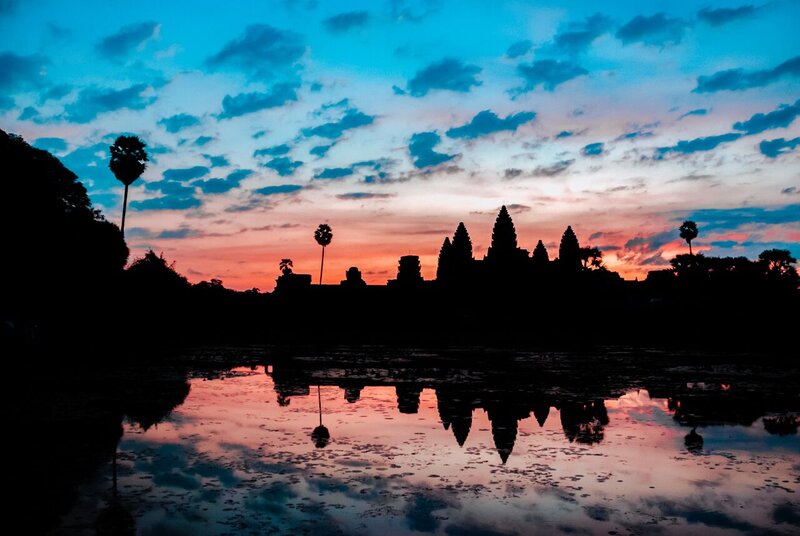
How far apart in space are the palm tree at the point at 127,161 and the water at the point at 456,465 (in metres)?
44.5

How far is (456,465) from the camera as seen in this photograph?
992cm

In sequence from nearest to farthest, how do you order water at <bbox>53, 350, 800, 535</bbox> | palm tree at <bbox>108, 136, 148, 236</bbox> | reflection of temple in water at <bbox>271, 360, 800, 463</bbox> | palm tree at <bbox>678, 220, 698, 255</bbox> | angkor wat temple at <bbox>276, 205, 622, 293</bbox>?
water at <bbox>53, 350, 800, 535</bbox> → reflection of temple in water at <bbox>271, 360, 800, 463</bbox> → palm tree at <bbox>108, 136, 148, 236</bbox> → angkor wat temple at <bbox>276, 205, 622, 293</bbox> → palm tree at <bbox>678, 220, 698, 255</bbox>

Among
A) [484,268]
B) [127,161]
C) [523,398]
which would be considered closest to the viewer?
[523,398]

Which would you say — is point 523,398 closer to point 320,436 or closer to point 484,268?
point 320,436

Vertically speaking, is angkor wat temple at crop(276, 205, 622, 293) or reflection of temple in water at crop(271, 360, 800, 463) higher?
angkor wat temple at crop(276, 205, 622, 293)

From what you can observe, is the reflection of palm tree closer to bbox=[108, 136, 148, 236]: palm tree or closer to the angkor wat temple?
bbox=[108, 136, 148, 236]: palm tree

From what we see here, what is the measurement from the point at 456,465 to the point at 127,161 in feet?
181

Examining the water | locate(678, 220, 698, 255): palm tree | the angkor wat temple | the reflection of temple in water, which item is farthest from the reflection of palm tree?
locate(678, 220, 698, 255): palm tree

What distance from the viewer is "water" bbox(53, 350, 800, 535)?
7.32 m

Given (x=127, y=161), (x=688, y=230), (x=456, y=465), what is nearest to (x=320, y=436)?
(x=456, y=465)

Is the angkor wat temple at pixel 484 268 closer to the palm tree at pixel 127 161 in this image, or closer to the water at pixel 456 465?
the palm tree at pixel 127 161

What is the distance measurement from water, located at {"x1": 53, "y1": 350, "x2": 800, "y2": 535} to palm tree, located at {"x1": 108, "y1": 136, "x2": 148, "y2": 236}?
44.5m

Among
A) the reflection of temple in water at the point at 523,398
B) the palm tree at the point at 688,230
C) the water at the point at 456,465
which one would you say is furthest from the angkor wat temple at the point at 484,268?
the water at the point at 456,465

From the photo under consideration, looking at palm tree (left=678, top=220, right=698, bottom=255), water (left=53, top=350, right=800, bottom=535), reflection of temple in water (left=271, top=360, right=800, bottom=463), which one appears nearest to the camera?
water (left=53, top=350, right=800, bottom=535)
